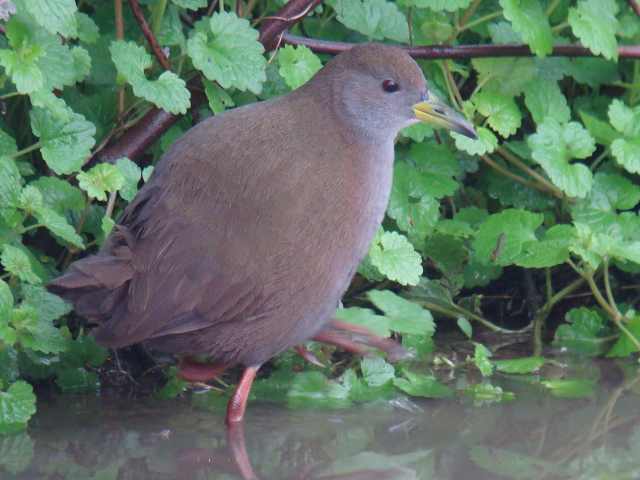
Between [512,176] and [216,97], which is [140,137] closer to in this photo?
[216,97]

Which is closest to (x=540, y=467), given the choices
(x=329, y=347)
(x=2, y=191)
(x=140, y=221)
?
(x=329, y=347)

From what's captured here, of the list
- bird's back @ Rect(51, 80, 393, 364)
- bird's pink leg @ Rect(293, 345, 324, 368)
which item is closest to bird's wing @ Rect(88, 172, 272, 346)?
bird's back @ Rect(51, 80, 393, 364)

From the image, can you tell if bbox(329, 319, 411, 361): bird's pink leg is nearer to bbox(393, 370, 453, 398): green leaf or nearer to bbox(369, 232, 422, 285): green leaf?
bbox(393, 370, 453, 398): green leaf

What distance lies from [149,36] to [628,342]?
1883mm

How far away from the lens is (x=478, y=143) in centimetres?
470

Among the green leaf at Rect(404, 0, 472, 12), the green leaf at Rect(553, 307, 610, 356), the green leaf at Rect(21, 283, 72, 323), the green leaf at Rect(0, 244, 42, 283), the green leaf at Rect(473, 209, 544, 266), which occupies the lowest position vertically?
the green leaf at Rect(553, 307, 610, 356)

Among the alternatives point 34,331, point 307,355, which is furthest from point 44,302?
point 307,355

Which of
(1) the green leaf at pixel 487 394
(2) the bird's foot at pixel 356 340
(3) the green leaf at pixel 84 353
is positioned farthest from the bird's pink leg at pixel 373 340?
(3) the green leaf at pixel 84 353

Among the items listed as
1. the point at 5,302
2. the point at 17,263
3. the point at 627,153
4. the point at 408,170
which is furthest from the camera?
the point at 408,170

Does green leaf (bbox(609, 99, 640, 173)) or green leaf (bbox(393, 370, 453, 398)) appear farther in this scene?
green leaf (bbox(609, 99, 640, 173))

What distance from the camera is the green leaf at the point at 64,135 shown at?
4.13 metres

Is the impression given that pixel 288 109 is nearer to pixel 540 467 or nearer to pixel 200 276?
pixel 200 276

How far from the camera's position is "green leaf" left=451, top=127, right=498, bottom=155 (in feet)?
15.4

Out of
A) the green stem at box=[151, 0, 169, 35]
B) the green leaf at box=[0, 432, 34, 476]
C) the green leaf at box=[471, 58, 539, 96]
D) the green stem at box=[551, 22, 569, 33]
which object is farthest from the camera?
the green leaf at box=[471, 58, 539, 96]
